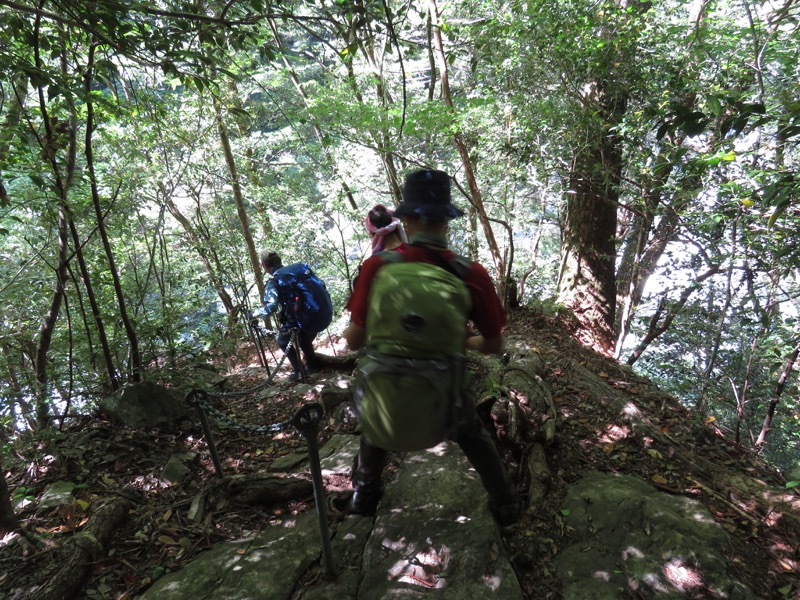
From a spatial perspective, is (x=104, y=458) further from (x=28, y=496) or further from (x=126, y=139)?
(x=126, y=139)

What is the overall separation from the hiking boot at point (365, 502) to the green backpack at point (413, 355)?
2.93ft

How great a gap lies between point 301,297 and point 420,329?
3986 millimetres

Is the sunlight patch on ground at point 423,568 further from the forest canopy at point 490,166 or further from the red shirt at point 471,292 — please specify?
the forest canopy at point 490,166

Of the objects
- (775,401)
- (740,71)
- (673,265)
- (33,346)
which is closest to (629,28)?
(740,71)

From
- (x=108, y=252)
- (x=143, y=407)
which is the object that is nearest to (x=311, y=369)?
(x=143, y=407)

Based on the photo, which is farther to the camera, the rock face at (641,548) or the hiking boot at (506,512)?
the hiking boot at (506,512)

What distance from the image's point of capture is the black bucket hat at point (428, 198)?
96.5 inches

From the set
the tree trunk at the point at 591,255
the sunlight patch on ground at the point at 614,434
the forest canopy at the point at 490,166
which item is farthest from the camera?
the tree trunk at the point at 591,255

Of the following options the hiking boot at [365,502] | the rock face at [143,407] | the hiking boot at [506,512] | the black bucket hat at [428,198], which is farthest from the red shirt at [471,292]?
the rock face at [143,407]

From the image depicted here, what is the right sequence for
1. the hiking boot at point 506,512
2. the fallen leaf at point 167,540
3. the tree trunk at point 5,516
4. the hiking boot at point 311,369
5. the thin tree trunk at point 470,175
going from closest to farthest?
the tree trunk at point 5,516
the hiking boot at point 506,512
the fallen leaf at point 167,540
the hiking boot at point 311,369
the thin tree trunk at point 470,175

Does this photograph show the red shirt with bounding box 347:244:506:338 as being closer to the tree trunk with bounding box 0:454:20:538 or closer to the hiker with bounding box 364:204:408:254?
the hiker with bounding box 364:204:408:254

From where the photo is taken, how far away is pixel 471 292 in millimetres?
2479

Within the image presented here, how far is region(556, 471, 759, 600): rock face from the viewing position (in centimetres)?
239

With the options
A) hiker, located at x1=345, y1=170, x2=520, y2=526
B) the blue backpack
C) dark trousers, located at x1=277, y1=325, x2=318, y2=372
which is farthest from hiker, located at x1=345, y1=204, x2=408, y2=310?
hiker, located at x1=345, y1=170, x2=520, y2=526
